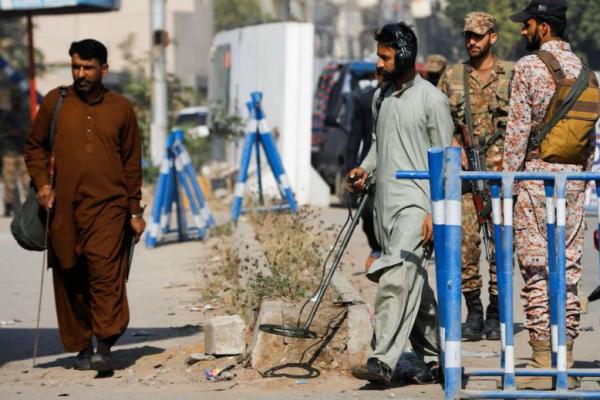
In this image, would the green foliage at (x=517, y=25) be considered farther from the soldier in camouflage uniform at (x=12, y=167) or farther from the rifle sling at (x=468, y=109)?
the rifle sling at (x=468, y=109)

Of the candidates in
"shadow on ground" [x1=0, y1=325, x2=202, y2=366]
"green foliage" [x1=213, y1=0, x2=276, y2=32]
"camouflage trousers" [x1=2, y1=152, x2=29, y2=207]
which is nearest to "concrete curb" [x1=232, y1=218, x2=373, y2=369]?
"shadow on ground" [x1=0, y1=325, x2=202, y2=366]

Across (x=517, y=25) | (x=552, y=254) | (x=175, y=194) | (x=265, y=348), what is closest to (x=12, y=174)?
(x=175, y=194)

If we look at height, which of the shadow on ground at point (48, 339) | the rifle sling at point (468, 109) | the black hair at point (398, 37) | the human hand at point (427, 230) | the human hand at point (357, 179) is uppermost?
the black hair at point (398, 37)

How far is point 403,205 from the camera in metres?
7.18

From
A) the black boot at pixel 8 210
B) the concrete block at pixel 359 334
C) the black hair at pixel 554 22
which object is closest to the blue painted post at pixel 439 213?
the black hair at pixel 554 22

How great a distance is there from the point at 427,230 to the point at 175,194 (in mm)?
8991

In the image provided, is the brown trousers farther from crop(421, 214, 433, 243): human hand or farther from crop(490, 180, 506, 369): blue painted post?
crop(490, 180, 506, 369): blue painted post

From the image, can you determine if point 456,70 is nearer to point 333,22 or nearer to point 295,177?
point 295,177

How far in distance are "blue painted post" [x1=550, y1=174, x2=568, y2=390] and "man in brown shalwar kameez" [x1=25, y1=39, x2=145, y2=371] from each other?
2967 millimetres

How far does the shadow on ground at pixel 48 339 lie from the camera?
9.09 meters

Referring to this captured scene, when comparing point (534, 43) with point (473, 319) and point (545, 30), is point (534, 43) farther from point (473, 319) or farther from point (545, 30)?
point (473, 319)

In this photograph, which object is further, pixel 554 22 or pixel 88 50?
pixel 88 50

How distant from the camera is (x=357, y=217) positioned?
7449 millimetres

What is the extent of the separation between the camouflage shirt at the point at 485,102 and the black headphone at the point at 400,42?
1.85 m
